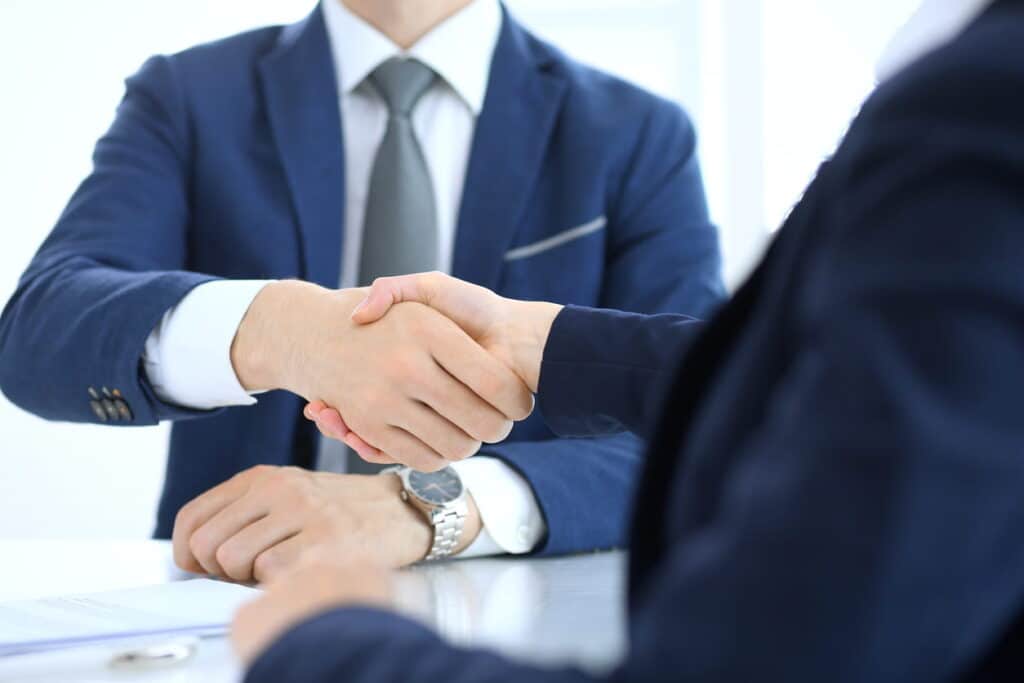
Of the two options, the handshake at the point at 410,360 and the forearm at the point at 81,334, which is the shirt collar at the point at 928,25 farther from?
the forearm at the point at 81,334

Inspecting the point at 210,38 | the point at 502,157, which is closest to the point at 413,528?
the point at 502,157

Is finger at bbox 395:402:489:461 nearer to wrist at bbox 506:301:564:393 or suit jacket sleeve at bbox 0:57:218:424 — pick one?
wrist at bbox 506:301:564:393

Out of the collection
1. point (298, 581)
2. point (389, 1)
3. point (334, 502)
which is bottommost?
point (334, 502)

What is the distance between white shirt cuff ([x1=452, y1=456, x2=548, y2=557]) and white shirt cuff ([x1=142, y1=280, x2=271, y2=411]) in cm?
27

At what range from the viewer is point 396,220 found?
5.28ft

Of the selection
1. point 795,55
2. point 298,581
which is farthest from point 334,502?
point 795,55

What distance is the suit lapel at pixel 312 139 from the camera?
63.6 inches

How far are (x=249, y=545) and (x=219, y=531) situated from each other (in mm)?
34

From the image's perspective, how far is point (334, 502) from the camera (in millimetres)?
1180

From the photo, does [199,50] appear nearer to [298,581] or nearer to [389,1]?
[389,1]

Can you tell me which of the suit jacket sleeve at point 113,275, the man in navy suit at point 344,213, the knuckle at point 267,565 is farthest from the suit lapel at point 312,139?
the knuckle at point 267,565

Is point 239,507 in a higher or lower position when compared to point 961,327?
lower

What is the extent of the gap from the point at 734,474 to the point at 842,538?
7 cm

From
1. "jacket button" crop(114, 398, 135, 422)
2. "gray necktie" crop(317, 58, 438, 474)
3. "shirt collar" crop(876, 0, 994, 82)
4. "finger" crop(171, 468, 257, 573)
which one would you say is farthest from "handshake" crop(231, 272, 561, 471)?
"shirt collar" crop(876, 0, 994, 82)
